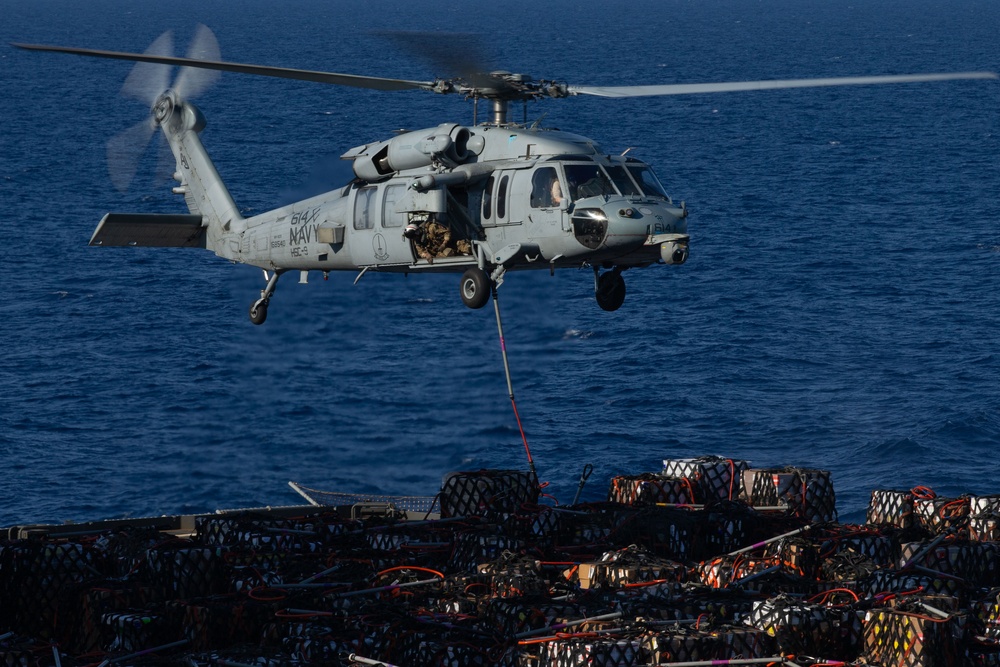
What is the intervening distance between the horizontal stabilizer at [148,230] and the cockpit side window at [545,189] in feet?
33.1

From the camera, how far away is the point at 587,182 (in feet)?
95.9

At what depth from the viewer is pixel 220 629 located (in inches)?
955

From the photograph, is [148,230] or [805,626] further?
[148,230]

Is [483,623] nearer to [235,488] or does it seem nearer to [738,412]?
[235,488]

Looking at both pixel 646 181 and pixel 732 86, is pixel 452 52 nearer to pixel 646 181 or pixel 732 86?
pixel 646 181

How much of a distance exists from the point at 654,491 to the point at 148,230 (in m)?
13.2

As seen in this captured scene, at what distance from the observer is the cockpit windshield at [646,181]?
29438 mm

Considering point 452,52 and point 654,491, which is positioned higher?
point 452,52

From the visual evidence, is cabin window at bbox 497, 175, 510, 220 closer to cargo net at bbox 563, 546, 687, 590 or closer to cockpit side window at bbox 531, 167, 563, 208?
cockpit side window at bbox 531, 167, 563, 208

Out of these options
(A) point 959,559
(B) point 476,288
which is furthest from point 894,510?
(B) point 476,288

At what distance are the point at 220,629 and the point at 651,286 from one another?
64179 mm

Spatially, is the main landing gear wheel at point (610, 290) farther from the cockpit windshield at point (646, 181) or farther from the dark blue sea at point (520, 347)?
the dark blue sea at point (520, 347)

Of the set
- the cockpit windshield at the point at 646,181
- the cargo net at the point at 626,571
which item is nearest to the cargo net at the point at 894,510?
the cargo net at the point at 626,571

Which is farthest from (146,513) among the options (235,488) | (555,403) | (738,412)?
(738,412)
